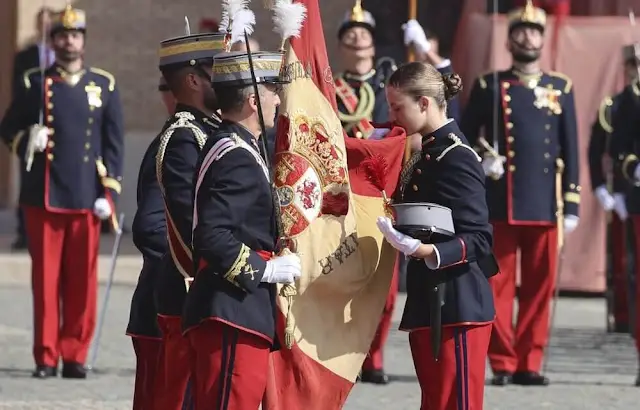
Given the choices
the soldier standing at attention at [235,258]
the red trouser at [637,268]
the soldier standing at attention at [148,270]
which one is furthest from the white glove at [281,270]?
the red trouser at [637,268]

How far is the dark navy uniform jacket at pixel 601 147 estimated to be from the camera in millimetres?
10594

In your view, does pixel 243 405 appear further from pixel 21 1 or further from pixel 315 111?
pixel 21 1

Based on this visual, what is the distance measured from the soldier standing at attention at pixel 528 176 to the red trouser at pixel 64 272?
2201 millimetres

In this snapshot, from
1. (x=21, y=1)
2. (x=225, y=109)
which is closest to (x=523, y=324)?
(x=225, y=109)

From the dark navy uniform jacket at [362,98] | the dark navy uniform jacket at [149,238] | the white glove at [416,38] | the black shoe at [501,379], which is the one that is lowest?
the black shoe at [501,379]

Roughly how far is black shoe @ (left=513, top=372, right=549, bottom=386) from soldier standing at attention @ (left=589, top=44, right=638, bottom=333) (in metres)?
1.21

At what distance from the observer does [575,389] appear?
921 centimetres

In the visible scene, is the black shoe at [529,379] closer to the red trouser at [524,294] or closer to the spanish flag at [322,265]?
the red trouser at [524,294]

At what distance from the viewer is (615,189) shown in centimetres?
1101

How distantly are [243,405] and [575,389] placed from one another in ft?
13.7

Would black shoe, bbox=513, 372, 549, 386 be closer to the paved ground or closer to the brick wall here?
the paved ground

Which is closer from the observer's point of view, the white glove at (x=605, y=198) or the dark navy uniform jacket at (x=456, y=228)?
the dark navy uniform jacket at (x=456, y=228)

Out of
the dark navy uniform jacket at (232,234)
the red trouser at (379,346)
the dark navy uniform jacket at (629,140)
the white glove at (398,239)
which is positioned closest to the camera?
the dark navy uniform jacket at (232,234)

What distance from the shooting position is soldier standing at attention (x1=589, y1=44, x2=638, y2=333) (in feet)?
34.4
